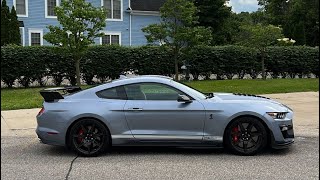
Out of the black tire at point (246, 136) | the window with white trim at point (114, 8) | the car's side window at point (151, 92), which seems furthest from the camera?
the window with white trim at point (114, 8)

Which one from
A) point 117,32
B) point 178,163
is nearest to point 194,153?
point 178,163

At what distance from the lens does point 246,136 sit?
6.70m

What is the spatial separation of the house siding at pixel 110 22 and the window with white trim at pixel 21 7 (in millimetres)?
237

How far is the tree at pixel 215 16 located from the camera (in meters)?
40.0

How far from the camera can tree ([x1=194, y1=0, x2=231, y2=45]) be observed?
4000cm

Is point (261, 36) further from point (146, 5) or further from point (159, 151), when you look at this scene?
point (146, 5)

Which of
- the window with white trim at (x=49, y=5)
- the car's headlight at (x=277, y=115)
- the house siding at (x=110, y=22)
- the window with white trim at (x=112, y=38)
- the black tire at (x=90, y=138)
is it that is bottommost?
the black tire at (x=90, y=138)

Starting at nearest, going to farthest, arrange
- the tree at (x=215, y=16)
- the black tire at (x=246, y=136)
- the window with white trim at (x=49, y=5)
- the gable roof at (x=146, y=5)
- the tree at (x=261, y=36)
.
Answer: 1. the black tire at (x=246, y=136)
2. the tree at (x=261, y=36)
3. the window with white trim at (x=49, y=5)
4. the gable roof at (x=146, y=5)
5. the tree at (x=215, y=16)

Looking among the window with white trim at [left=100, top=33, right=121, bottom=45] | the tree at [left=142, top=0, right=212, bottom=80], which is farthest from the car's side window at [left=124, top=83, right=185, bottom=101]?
the window with white trim at [left=100, top=33, right=121, bottom=45]

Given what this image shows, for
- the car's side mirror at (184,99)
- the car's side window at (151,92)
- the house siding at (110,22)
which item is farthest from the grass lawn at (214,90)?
the house siding at (110,22)

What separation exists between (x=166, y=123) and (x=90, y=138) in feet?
4.04

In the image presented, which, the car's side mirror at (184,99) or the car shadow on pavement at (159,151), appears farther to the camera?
the car shadow on pavement at (159,151)

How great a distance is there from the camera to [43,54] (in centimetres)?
1802

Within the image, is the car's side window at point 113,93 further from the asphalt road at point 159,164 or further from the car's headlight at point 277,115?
the car's headlight at point 277,115
